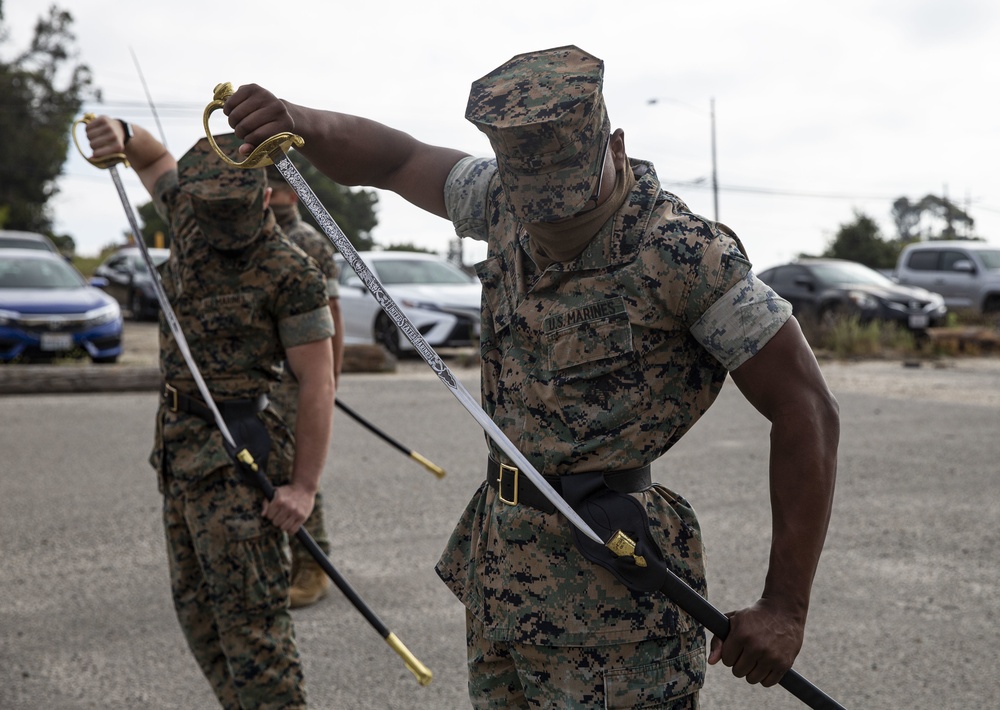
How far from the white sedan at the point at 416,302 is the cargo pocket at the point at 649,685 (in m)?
10.7

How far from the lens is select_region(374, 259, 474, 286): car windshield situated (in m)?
13.6

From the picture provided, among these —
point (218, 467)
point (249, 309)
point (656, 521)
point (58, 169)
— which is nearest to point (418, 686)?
point (218, 467)

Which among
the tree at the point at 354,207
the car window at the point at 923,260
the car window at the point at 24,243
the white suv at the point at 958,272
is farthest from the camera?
the tree at the point at 354,207

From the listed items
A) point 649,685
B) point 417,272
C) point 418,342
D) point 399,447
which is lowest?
point 399,447

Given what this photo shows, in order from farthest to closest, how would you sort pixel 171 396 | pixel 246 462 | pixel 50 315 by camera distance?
1. pixel 50 315
2. pixel 171 396
3. pixel 246 462

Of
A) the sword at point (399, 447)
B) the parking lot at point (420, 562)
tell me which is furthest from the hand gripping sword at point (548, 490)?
the sword at point (399, 447)

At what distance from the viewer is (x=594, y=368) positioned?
189 centimetres

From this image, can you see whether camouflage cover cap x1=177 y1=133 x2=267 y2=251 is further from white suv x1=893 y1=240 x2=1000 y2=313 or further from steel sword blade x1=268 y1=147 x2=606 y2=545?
white suv x1=893 y1=240 x2=1000 y2=313

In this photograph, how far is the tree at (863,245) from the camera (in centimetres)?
3612

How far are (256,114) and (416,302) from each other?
10924mm

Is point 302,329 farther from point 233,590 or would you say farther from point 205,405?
point 233,590

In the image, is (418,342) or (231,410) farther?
(231,410)

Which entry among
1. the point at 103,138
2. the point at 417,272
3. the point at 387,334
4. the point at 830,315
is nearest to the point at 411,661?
the point at 103,138

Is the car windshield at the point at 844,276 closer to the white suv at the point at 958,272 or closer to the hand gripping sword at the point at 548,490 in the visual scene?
the white suv at the point at 958,272
